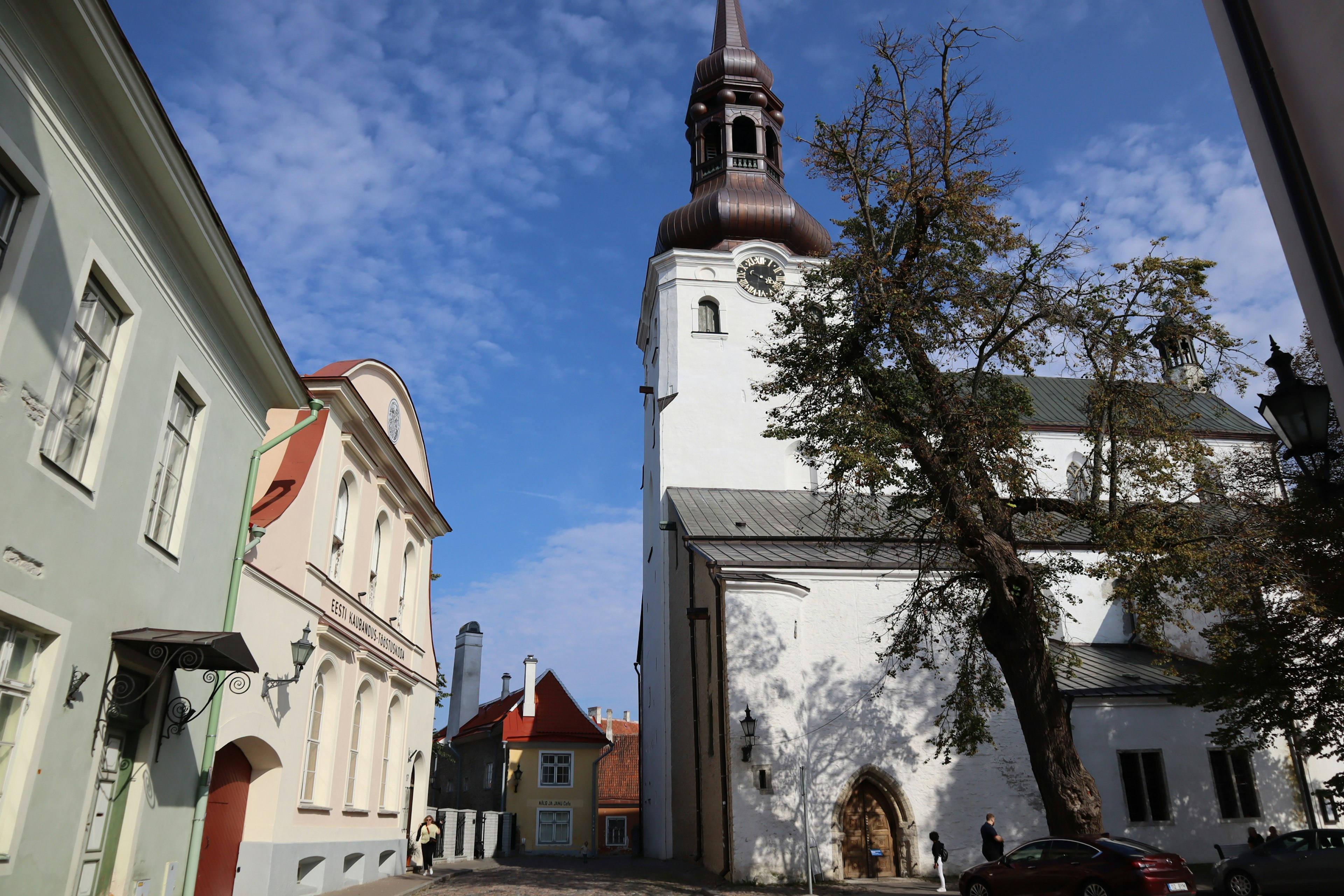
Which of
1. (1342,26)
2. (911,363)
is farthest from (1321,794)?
(1342,26)

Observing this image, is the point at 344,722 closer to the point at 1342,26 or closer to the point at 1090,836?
the point at 1090,836

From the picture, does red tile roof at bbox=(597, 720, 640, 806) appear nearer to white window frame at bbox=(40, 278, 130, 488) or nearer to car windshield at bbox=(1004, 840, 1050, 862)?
car windshield at bbox=(1004, 840, 1050, 862)

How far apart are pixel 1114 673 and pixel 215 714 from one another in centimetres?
1940

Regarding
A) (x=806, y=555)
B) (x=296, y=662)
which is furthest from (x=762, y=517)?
(x=296, y=662)

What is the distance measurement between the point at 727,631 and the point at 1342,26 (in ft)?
56.3

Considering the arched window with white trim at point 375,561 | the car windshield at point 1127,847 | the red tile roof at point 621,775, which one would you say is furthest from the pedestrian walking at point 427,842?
the red tile roof at point 621,775

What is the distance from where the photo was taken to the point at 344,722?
14.2 metres

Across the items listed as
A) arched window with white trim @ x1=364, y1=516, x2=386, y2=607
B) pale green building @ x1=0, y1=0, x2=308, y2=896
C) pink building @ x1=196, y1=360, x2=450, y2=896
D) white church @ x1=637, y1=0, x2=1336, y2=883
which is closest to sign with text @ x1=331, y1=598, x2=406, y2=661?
pink building @ x1=196, y1=360, x2=450, y2=896

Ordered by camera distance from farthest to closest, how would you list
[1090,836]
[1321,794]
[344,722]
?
1. [1321,794]
2. [344,722]
3. [1090,836]

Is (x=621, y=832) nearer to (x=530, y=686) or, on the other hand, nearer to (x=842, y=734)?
(x=530, y=686)

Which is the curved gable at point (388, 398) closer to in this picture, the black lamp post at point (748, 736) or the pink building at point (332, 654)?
the pink building at point (332, 654)

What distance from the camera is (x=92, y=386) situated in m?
6.60

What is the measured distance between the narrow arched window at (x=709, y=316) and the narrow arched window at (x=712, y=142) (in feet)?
19.3

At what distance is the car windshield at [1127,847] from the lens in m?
11.9
